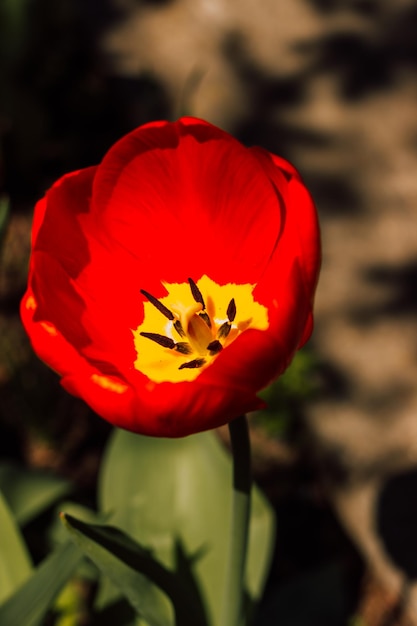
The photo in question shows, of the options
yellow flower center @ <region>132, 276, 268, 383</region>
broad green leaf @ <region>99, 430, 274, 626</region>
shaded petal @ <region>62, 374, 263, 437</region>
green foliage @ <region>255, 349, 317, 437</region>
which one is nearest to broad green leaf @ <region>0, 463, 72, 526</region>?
broad green leaf @ <region>99, 430, 274, 626</region>

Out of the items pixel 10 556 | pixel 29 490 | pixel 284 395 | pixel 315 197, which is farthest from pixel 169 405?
pixel 315 197

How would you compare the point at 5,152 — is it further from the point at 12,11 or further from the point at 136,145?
the point at 136,145

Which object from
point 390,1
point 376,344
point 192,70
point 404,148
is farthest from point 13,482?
point 390,1

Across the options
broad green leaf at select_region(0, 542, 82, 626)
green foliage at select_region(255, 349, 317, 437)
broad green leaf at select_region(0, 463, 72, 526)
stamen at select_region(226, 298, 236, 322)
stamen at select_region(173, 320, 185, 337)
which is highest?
stamen at select_region(226, 298, 236, 322)

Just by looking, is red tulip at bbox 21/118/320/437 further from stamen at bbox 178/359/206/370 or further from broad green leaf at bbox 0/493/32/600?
broad green leaf at bbox 0/493/32/600

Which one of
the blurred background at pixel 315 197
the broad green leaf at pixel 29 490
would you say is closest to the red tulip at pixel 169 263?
the blurred background at pixel 315 197

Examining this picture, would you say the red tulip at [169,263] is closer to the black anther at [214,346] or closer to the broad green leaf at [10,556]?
the black anther at [214,346]

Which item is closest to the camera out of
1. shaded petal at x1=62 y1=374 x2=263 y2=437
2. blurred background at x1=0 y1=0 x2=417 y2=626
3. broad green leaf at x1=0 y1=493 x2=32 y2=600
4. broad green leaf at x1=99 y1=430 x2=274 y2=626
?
shaded petal at x1=62 y1=374 x2=263 y2=437
